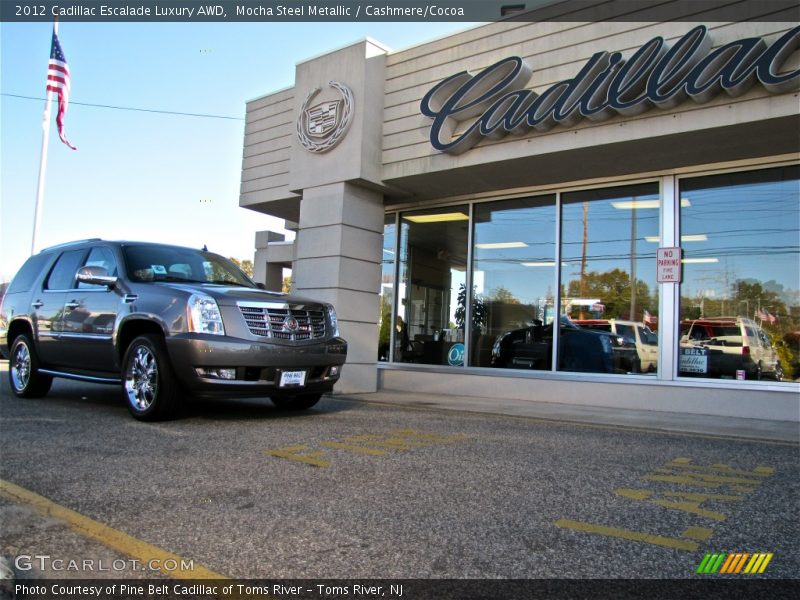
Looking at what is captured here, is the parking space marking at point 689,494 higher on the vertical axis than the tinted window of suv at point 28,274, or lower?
lower

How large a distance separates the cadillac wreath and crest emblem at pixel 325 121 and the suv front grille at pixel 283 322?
4.65m

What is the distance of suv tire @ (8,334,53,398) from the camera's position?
25.2ft

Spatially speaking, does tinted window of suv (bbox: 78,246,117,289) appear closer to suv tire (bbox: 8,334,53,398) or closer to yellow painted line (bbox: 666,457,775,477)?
suv tire (bbox: 8,334,53,398)

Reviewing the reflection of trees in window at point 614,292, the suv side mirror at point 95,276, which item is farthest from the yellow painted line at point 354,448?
the reflection of trees in window at point 614,292

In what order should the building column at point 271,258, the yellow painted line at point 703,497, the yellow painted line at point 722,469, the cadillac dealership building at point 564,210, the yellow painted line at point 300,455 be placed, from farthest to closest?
the building column at point 271,258 < the cadillac dealership building at point 564,210 < the yellow painted line at point 722,469 < the yellow painted line at point 300,455 < the yellow painted line at point 703,497

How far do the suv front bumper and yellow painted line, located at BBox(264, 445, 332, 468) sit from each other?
3.94 feet

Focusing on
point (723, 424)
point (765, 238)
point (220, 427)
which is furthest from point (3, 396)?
point (765, 238)

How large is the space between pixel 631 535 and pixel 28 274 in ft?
26.7

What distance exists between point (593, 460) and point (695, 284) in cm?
529

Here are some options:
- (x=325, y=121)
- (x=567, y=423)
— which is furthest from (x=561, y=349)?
(x=325, y=121)

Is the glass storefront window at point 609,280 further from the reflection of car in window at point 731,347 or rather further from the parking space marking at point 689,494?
the parking space marking at point 689,494

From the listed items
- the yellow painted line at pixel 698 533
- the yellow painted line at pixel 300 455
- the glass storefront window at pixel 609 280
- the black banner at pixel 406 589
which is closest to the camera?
the black banner at pixel 406 589

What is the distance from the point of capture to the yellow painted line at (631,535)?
2.98m

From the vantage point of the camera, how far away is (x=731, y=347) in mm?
8891
